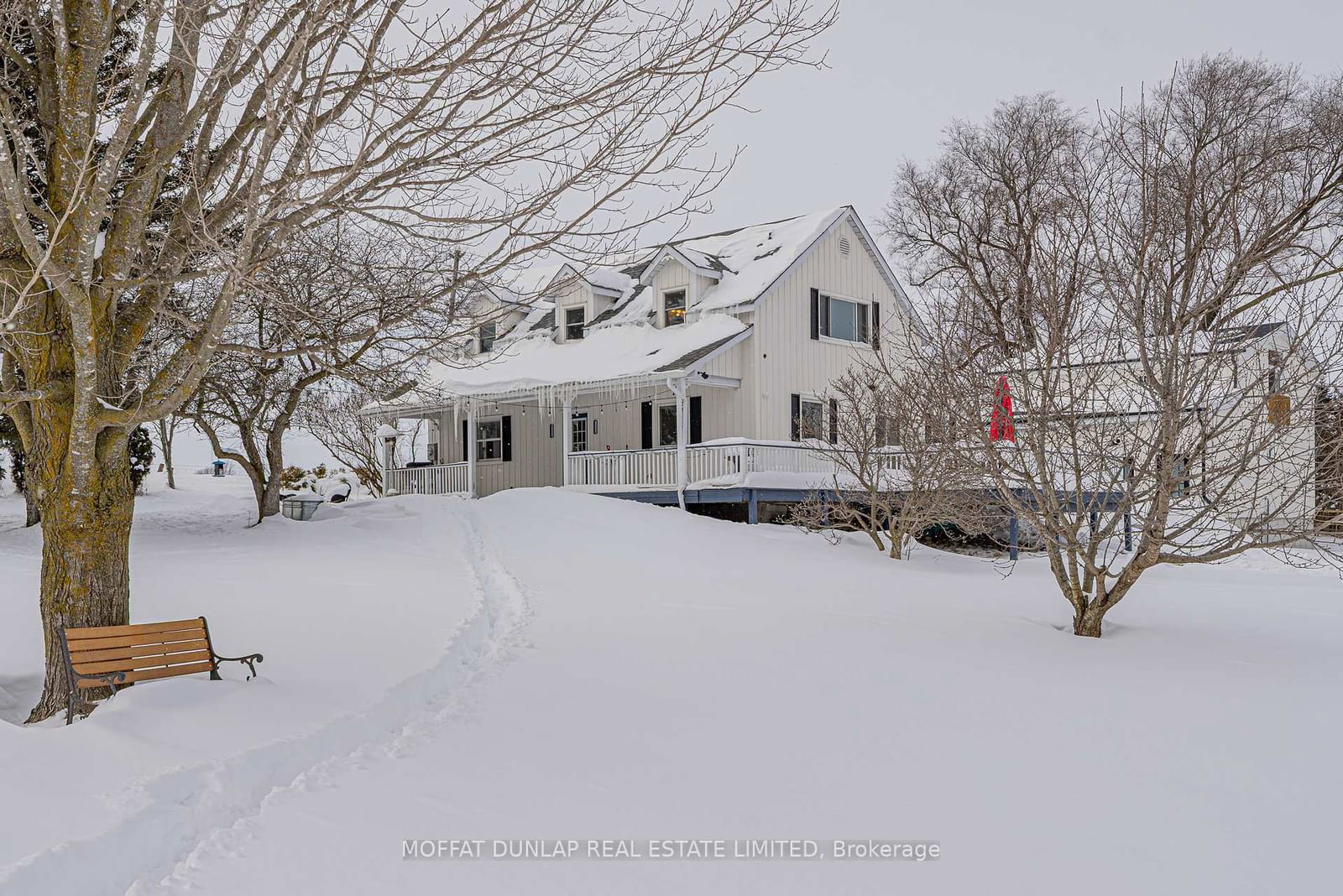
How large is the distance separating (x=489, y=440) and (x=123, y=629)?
19.5 metres

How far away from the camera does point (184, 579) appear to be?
39.7 ft

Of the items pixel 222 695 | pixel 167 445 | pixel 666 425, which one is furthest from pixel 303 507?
pixel 167 445

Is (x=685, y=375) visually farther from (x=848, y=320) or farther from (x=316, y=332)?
(x=316, y=332)

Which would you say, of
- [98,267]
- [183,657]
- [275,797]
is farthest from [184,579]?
[275,797]

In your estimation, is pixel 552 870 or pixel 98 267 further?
pixel 98 267

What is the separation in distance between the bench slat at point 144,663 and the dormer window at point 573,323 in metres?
18.5

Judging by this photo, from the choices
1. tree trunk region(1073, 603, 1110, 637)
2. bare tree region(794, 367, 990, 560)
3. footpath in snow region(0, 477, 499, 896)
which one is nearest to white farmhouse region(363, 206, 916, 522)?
bare tree region(794, 367, 990, 560)

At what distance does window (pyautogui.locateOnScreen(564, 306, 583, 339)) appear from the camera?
25.2 meters

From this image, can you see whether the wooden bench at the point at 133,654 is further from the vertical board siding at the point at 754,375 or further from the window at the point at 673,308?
the window at the point at 673,308

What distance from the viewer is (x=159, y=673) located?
6.83m

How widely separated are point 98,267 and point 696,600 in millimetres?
7228

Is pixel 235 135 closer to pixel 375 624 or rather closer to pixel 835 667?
pixel 375 624

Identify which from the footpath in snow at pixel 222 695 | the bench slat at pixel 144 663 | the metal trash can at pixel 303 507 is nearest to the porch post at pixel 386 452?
Result: the metal trash can at pixel 303 507

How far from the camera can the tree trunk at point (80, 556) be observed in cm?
657
